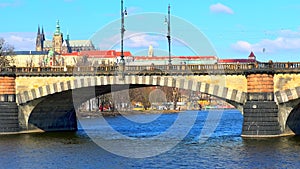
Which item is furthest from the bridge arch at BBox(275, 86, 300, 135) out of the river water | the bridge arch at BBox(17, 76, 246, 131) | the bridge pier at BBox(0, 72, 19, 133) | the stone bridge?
the bridge pier at BBox(0, 72, 19, 133)

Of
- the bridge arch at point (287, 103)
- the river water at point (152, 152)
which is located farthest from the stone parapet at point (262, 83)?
the river water at point (152, 152)

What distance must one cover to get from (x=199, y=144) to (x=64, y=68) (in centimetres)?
1752

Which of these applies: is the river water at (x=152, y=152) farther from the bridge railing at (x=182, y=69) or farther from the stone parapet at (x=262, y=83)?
the bridge railing at (x=182, y=69)

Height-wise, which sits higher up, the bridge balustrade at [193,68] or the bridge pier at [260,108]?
the bridge balustrade at [193,68]

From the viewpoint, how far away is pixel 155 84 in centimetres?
5525

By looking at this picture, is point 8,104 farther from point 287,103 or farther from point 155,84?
point 287,103

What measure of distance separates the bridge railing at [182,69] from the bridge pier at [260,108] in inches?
33.9

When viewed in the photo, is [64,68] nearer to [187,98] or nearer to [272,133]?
[272,133]

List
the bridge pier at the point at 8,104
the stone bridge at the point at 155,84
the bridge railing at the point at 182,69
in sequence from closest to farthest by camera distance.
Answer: the stone bridge at the point at 155,84
the bridge railing at the point at 182,69
the bridge pier at the point at 8,104

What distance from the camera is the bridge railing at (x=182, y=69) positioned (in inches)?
A: 1986

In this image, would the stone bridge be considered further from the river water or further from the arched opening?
the river water

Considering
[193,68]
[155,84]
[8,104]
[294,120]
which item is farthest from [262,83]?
[8,104]

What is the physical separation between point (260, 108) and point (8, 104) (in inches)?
979

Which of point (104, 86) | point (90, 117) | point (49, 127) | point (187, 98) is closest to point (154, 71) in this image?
point (104, 86)
